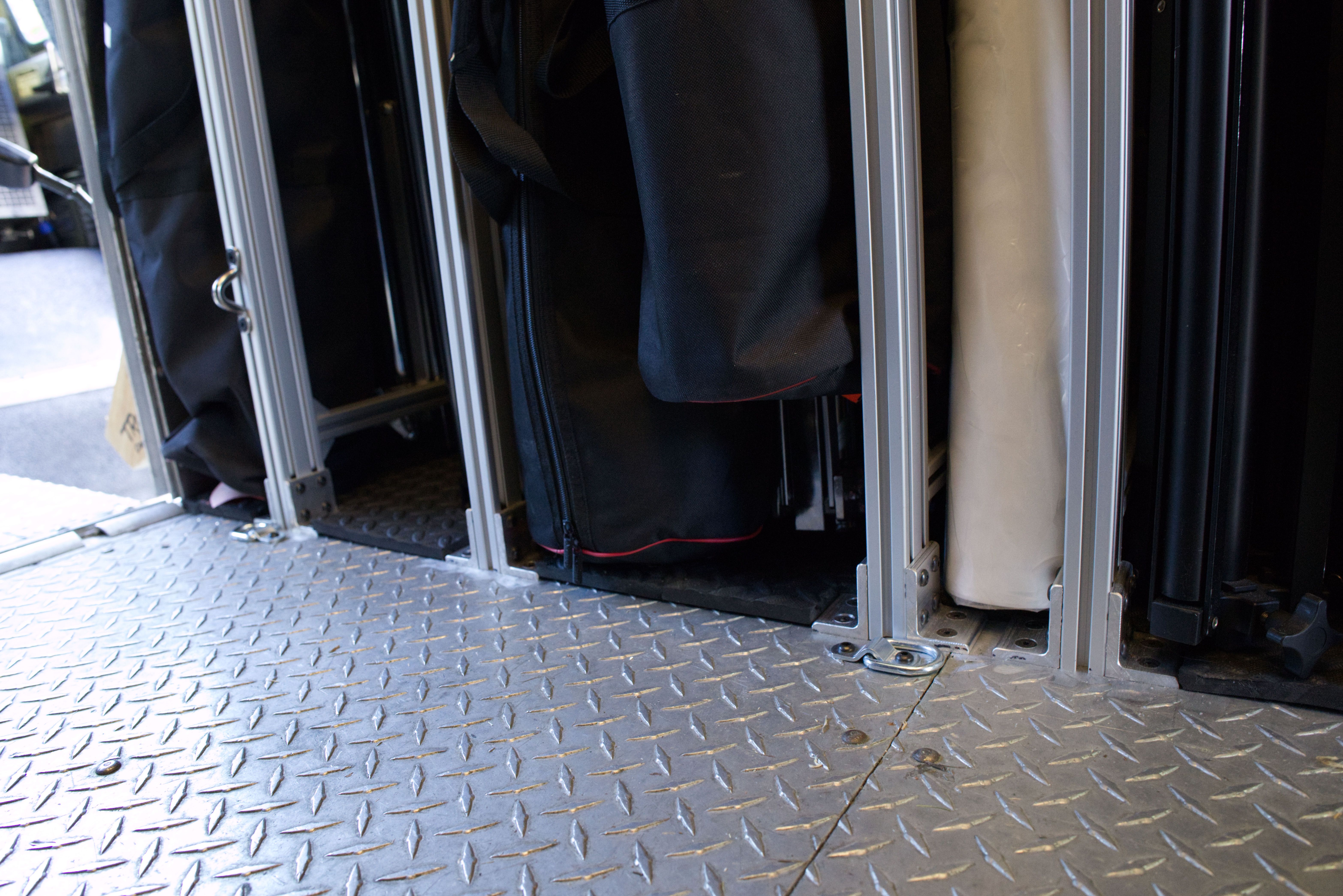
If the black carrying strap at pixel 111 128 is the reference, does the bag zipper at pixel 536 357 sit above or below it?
below

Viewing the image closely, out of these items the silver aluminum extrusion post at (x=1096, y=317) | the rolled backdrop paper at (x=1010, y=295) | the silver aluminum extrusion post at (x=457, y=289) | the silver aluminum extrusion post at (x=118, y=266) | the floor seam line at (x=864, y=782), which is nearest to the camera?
the floor seam line at (x=864, y=782)

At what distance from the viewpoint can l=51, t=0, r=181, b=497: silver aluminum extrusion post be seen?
2369mm

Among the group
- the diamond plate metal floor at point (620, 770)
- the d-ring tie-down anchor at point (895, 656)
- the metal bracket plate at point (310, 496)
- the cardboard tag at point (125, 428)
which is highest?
the cardboard tag at point (125, 428)

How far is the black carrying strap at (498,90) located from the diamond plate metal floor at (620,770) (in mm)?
864

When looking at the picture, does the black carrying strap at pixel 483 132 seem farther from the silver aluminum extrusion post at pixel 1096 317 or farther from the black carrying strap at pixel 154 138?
the black carrying strap at pixel 154 138

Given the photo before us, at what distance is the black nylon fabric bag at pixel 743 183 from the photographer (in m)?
1.25

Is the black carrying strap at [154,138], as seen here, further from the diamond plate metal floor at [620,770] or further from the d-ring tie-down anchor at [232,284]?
the diamond plate metal floor at [620,770]

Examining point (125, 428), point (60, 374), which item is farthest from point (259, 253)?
point (60, 374)

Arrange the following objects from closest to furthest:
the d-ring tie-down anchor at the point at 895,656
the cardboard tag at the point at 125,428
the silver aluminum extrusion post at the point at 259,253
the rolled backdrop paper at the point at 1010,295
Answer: the rolled backdrop paper at the point at 1010,295
the d-ring tie-down anchor at the point at 895,656
the silver aluminum extrusion post at the point at 259,253
the cardboard tag at the point at 125,428

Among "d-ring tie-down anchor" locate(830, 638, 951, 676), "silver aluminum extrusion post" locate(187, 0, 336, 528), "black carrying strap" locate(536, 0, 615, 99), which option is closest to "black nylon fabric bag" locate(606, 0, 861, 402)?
"black carrying strap" locate(536, 0, 615, 99)

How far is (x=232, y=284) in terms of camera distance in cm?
232

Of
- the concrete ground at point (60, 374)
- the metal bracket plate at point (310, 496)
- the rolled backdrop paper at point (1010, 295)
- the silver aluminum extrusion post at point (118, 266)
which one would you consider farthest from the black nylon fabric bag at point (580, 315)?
the concrete ground at point (60, 374)

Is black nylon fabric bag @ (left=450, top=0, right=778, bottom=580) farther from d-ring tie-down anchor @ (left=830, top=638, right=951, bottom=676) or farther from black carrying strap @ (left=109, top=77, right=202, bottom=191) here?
black carrying strap @ (left=109, top=77, right=202, bottom=191)

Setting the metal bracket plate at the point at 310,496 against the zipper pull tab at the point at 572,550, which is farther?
the metal bracket plate at the point at 310,496
